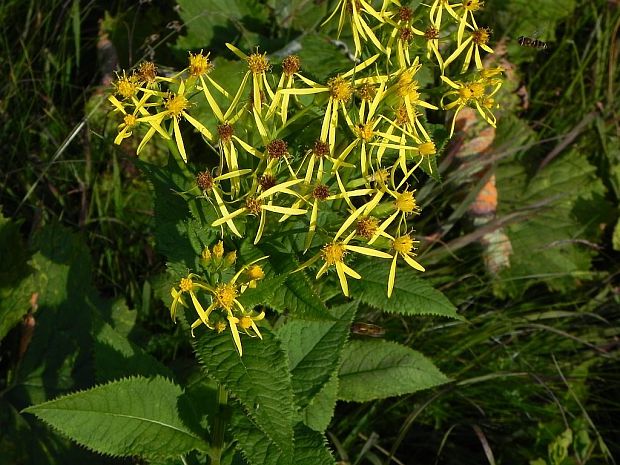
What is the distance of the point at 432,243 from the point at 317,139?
5.26ft

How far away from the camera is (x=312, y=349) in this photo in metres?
2.55

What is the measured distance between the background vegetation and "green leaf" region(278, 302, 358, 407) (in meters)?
0.52

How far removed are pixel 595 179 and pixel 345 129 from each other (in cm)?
273

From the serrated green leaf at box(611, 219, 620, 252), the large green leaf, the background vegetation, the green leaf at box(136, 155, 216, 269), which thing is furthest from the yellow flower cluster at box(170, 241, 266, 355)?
the serrated green leaf at box(611, 219, 620, 252)

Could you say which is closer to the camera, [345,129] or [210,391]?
[345,129]

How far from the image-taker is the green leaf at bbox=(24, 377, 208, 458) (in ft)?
7.00

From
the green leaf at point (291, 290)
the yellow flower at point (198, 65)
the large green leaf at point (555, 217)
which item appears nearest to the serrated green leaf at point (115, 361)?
the green leaf at point (291, 290)

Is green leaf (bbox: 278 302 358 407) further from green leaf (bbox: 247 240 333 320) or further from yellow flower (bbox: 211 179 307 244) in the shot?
yellow flower (bbox: 211 179 307 244)

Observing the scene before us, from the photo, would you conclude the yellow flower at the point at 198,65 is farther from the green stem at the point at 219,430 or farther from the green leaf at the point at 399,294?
the green stem at the point at 219,430

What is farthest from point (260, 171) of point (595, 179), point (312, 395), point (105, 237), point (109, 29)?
point (595, 179)

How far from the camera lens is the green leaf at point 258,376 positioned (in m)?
1.79

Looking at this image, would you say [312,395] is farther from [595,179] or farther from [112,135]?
[595,179]

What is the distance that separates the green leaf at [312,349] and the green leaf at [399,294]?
0.23 meters

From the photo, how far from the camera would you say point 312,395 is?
237cm
